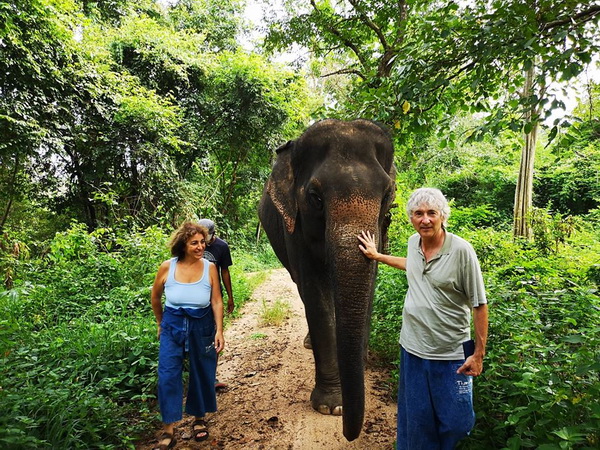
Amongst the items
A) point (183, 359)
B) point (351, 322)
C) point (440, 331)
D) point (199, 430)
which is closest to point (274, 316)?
point (199, 430)

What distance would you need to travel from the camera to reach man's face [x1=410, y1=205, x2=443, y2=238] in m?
1.96

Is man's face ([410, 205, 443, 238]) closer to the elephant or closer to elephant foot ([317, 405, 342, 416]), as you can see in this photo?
the elephant

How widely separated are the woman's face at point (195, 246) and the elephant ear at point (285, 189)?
70 cm

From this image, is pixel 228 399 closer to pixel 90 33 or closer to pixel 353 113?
pixel 353 113

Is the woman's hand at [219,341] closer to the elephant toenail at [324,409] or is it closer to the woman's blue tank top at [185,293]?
the woman's blue tank top at [185,293]

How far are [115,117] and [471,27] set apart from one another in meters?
9.64

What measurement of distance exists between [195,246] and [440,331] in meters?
1.92

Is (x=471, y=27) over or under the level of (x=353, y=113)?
over

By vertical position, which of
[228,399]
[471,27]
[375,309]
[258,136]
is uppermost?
[258,136]

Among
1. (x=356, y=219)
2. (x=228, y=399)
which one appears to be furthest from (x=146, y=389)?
(x=356, y=219)

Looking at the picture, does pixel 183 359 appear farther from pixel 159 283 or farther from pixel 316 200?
pixel 316 200

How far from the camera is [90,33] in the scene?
9.86 metres

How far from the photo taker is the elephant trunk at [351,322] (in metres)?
2.39

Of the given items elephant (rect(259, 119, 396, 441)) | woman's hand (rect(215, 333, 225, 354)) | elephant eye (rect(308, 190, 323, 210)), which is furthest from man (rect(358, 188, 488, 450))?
woman's hand (rect(215, 333, 225, 354))
